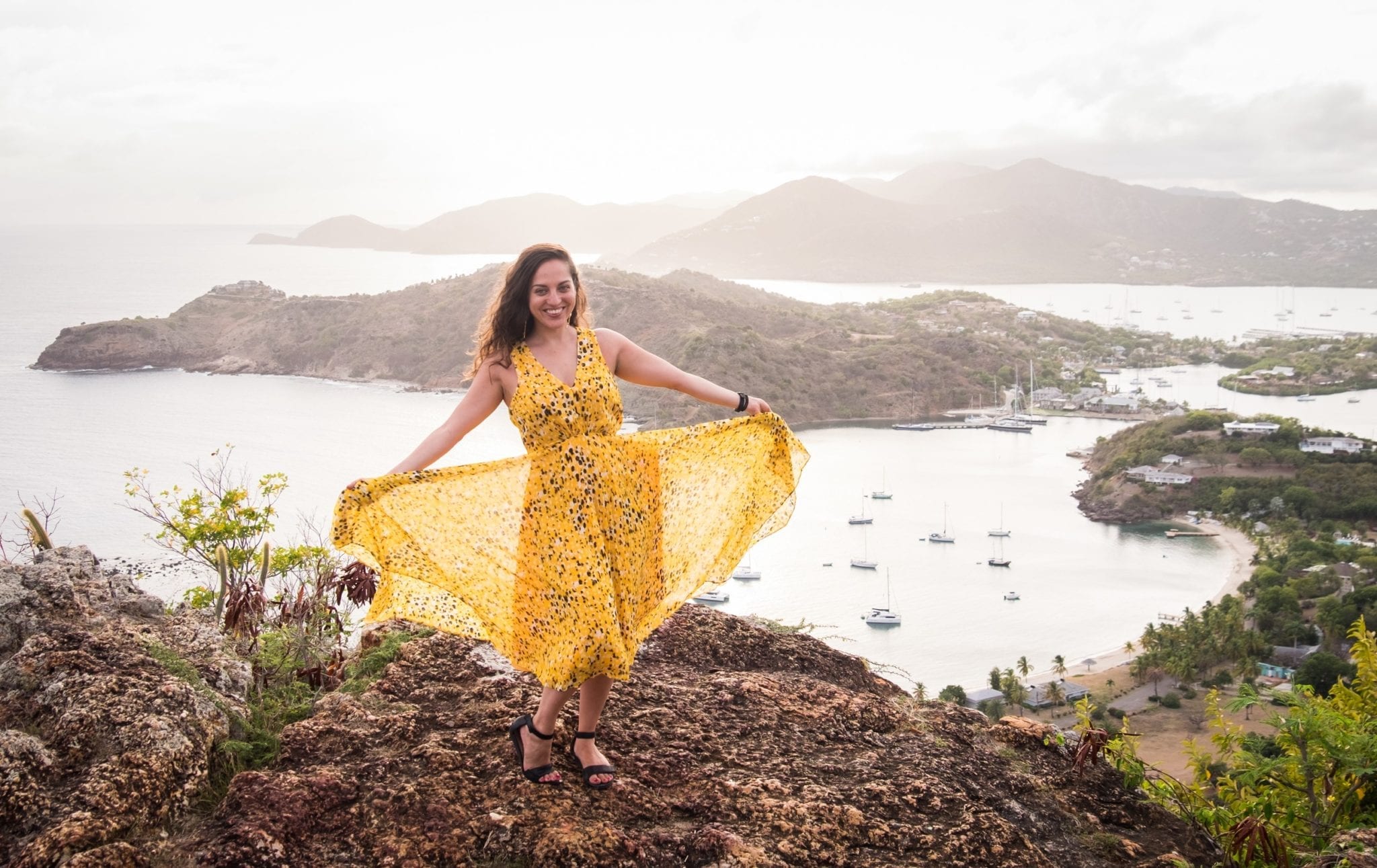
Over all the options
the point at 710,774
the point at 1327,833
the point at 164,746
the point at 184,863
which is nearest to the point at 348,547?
the point at 164,746

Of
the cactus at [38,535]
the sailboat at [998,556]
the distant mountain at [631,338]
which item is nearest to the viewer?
the cactus at [38,535]

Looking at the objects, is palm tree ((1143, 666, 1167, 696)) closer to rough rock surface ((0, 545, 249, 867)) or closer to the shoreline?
the shoreline

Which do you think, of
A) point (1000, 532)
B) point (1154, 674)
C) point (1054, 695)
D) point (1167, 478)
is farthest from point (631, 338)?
point (1054, 695)

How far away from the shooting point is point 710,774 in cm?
231

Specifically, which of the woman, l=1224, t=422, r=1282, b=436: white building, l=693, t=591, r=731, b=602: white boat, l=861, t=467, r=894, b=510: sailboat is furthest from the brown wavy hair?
l=1224, t=422, r=1282, b=436: white building

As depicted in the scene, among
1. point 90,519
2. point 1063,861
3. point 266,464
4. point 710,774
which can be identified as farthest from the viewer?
point 266,464

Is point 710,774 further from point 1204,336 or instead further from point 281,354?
point 1204,336

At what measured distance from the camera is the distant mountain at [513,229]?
11706cm

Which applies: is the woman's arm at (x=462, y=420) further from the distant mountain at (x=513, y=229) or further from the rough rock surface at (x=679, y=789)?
the distant mountain at (x=513, y=229)

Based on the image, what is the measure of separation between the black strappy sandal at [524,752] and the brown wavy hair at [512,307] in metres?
0.80

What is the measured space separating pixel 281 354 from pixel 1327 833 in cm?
6598

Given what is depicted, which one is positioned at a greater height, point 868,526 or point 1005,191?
point 1005,191

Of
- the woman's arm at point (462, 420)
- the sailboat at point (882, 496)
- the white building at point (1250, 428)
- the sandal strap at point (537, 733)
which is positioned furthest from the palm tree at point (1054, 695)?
the white building at point (1250, 428)

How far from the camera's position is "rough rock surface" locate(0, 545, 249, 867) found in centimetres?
183
